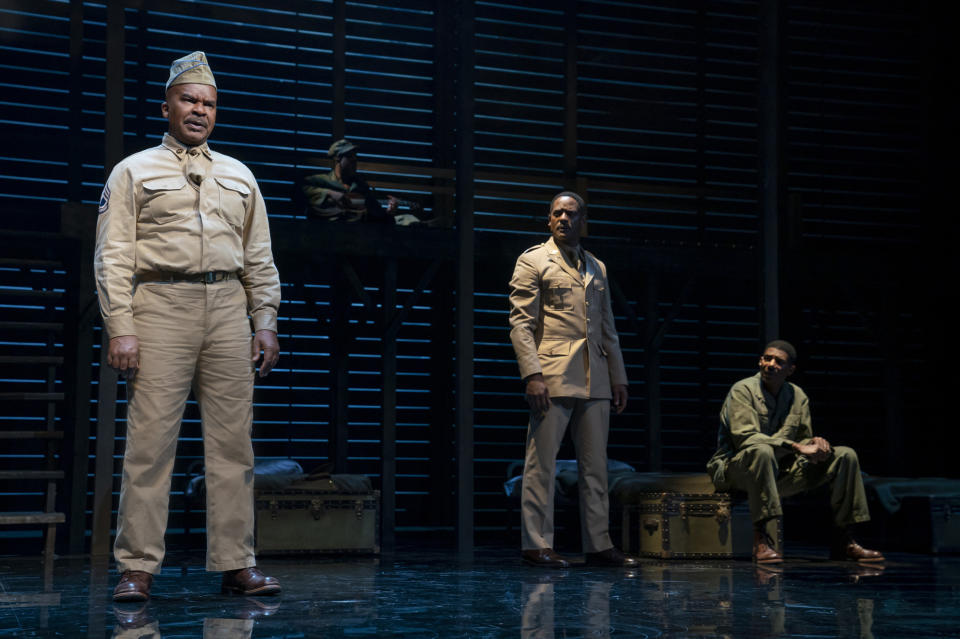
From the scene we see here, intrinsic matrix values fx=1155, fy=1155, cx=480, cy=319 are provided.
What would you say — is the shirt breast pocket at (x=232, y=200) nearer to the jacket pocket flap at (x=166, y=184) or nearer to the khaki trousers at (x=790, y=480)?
the jacket pocket flap at (x=166, y=184)

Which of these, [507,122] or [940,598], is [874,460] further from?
[940,598]

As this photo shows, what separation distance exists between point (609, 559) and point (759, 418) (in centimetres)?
136

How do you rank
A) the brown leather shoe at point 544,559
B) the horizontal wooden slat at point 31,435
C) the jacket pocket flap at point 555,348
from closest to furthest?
the brown leather shoe at point 544,559 < the jacket pocket flap at point 555,348 < the horizontal wooden slat at point 31,435

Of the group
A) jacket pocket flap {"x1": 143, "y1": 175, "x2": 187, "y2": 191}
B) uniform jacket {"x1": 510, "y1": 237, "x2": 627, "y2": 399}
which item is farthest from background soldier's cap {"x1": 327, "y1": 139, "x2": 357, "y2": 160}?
jacket pocket flap {"x1": 143, "y1": 175, "x2": 187, "y2": 191}

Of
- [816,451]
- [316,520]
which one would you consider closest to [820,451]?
[816,451]

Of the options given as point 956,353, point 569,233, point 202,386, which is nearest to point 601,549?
point 569,233

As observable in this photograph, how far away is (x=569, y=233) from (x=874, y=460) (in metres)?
7.50

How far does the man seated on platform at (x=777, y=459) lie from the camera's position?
20.5ft

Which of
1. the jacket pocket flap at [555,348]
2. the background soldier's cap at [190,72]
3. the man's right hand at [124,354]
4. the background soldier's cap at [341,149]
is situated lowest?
the man's right hand at [124,354]

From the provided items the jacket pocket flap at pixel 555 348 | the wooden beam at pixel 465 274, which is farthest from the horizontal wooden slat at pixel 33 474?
the jacket pocket flap at pixel 555 348

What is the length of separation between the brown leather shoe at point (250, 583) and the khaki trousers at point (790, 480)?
3014 millimetres

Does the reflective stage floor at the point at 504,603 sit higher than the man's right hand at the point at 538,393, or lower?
lower

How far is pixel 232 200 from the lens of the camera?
4.29 meters

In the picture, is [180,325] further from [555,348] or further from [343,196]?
[343,196]
